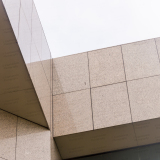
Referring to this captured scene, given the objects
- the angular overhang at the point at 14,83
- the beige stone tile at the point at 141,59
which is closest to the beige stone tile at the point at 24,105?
the angular overhang at the point at 14,83

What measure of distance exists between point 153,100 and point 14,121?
317cm

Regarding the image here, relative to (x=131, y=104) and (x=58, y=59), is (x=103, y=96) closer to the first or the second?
(x=131, y=104)

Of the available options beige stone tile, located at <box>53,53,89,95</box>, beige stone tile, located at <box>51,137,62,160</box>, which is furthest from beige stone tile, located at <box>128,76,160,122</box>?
beige stone tile, located at <box>51,137,62,160</box>

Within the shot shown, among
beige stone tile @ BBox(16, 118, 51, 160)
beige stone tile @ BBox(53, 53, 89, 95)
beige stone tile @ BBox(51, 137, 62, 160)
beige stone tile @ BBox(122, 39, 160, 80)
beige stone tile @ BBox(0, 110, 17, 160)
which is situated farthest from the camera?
beige stone tile @ BBox(53, 53, 89, 95)

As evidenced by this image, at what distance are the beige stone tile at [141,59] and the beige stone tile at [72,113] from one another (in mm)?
1221

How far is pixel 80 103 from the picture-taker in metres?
7.46

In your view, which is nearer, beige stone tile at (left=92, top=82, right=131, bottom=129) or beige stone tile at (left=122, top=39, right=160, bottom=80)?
beige stone tile at (left=92, top=82, right=131, bottom=129)

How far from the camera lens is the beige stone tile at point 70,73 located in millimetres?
7742

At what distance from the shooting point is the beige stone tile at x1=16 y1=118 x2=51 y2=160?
20.3 ft

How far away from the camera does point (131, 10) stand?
7797 millimetres

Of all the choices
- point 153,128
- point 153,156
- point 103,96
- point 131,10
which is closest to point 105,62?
point 103,96

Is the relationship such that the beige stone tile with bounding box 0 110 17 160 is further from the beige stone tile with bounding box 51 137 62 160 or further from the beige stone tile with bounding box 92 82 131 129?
the beige stone tile with bounding box 92 82 131 129

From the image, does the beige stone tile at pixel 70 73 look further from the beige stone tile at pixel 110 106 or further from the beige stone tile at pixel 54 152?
the beige stone tile at pixel 54 152

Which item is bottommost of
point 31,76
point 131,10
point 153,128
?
point 153,128
